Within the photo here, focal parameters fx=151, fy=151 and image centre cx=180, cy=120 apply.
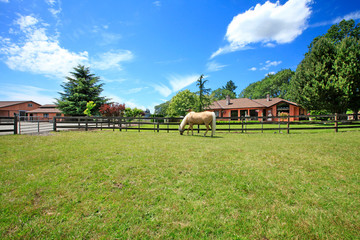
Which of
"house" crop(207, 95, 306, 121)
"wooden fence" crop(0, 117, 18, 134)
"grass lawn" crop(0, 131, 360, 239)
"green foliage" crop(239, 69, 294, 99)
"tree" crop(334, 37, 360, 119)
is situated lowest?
"grass lawn" crop(0, 131, 360, 239)

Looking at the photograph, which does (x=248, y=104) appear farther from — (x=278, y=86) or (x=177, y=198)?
(x=278, y=86)

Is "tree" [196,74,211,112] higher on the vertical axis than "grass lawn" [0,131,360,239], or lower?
higher

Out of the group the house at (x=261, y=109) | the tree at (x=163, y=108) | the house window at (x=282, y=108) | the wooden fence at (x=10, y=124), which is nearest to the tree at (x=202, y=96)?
the house at (x=261, y=109)

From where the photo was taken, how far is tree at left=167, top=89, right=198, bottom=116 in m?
38.3

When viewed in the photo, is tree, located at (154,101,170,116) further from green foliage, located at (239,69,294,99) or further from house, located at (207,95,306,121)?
green foliage, located at (239,69,294,99)

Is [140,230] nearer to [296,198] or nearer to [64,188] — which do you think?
[64,188]

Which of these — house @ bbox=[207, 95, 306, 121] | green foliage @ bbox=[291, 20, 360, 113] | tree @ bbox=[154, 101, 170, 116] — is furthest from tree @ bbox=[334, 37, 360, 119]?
tree @ bbox=[154, 101, 170, 116]

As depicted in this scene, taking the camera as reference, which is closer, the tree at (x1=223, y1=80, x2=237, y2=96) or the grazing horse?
the grazing horse

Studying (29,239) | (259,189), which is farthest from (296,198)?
(29,239)

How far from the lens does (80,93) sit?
102 ft

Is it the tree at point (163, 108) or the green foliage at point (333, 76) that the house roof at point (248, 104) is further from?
the tree at point (163, 108)

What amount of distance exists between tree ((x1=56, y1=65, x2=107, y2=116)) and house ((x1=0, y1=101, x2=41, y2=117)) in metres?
19.6

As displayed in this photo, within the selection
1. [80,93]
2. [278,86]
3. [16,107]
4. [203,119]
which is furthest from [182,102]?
[278,86]

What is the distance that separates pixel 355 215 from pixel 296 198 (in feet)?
2.29
